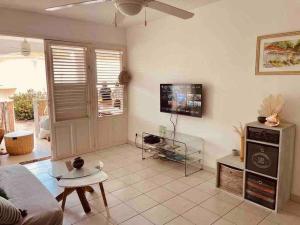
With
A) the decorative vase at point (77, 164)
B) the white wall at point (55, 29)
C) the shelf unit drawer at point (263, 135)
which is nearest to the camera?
the shelf unit drawer at point (263, 135)

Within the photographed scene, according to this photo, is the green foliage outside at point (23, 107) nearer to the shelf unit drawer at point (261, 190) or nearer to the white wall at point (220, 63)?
the white wall at point (220, 63)

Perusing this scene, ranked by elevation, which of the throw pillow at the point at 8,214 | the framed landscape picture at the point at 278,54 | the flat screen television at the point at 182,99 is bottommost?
the throw pillow at the point at 8,214

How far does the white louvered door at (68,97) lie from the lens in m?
3.97

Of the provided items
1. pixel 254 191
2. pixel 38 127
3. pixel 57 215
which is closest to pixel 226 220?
pixel 254 191

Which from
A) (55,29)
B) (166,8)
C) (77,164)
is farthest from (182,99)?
(55,29)

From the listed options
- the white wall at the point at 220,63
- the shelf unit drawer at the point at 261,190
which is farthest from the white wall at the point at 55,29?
the shelf unit drawer at the point at 261,190

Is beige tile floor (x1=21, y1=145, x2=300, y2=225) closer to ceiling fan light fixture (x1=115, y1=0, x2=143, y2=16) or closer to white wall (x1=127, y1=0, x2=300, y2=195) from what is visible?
white wall (x1=127, y1=0, x2=300, y2=195)

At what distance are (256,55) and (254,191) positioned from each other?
5.41 feet

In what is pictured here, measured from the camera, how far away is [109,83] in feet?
15.2

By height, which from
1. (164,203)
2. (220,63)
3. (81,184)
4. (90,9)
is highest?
(90,9)

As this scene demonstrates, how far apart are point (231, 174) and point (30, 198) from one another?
224cm

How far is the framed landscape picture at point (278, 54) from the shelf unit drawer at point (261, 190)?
1250 mm

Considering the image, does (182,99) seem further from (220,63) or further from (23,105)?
(23,105)

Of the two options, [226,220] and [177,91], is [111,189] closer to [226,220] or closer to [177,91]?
[226,220]
